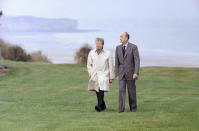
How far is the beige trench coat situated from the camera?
41.3 feet

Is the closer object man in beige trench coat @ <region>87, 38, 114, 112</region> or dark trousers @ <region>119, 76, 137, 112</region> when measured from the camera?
dark trousers @ <region>119, 76, 137, 112</region>

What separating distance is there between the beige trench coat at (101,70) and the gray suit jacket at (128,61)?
43cm

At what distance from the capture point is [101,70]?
12.7m

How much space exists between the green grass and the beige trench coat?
0.75 meters

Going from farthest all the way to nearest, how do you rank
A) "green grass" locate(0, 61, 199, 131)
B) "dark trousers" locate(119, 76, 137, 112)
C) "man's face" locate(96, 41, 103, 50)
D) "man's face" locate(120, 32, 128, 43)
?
"man's face" locate(96, 41, 103, 50), "dark trousers" locate(119, 76, 137, 112), "man's face" locate(120, 32, 128, 43), "green grass" locate(0, 61, 199, 131)

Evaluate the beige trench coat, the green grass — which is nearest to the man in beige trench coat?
the beige trench coat

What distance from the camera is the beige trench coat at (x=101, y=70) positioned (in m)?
12.6

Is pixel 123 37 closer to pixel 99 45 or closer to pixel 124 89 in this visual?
pixel 99 45

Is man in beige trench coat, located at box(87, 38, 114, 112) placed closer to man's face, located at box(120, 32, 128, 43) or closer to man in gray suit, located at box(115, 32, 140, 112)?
man in gray suit, located at box(115, 32, 140, 112)

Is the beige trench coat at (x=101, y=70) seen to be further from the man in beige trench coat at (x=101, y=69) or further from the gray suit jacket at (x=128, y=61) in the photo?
the gray suit jacket at (x=128, y=61)

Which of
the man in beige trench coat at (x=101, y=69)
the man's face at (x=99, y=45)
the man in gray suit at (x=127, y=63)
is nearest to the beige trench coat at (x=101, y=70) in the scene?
the man in beige trench coat at (x=101, y=69)

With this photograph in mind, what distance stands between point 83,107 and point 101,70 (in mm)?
2314

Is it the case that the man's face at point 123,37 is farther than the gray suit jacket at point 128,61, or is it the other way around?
the gray suit jacket at point 128,61

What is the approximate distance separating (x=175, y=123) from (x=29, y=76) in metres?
19.0
